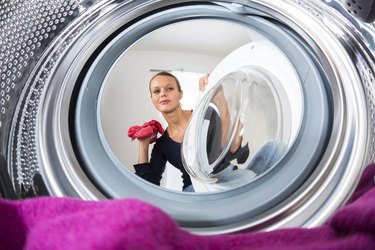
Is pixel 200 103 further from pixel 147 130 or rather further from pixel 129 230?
pixel 129 230

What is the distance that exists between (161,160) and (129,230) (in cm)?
41

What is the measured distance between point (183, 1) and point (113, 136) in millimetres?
250

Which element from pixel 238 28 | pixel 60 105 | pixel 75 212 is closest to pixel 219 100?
pixel 238 28

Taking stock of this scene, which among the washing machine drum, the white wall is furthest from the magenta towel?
the white wall

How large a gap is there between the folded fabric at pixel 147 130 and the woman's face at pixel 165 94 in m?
0.03

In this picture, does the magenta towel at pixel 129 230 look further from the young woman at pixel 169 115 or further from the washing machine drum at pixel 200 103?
the young woman at pixel 169 115

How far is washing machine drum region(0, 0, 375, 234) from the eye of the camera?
0.66m

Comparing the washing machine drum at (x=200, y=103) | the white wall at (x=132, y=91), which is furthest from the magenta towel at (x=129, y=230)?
the white wall at (x=132, y=91)

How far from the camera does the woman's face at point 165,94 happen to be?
32.3 inches

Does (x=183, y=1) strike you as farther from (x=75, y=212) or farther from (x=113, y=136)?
(x=75, y=212)

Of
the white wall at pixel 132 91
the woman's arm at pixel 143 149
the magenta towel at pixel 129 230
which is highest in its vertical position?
the white wall at pixel 132 91

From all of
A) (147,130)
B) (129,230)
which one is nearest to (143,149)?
(147,130)

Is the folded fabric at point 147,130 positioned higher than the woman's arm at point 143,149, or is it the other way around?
the folded fabric at point 147,130

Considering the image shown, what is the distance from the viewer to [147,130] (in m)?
0.81
